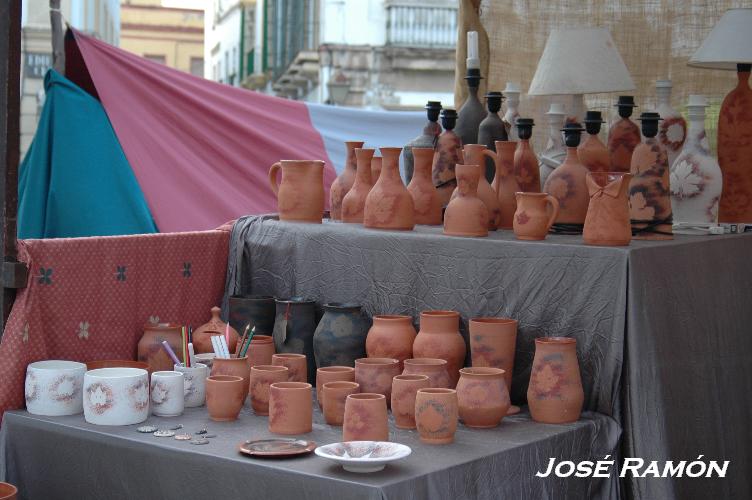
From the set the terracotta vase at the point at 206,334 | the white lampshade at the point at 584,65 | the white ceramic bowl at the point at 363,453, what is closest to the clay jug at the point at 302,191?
the terracotta vase at the point at 206,334

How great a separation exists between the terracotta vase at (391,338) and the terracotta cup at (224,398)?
0.38 meters

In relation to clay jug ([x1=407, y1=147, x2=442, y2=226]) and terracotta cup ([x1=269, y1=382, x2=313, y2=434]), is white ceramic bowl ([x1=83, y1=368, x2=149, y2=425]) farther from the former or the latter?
clay jug ([x1=407, y1=147, x2=442, y2=226])

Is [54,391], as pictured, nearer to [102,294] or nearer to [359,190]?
[102,294]

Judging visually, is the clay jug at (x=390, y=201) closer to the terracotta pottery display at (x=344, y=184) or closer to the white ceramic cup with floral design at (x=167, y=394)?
the terracotta pottery display at (x=344, y=184)

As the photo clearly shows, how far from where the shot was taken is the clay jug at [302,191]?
3.18 m

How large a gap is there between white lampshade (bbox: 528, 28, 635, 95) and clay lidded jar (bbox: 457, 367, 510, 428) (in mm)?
1214

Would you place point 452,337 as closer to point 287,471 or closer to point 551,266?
point 551,266

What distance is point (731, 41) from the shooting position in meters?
3.28

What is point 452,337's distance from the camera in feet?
8.64

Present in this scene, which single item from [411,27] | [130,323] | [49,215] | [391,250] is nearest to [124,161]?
[49,215]

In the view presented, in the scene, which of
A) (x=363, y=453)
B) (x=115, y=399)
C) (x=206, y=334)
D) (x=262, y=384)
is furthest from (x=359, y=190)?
(x=363, y=453)

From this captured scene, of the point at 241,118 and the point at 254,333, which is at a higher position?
the point at 241,118

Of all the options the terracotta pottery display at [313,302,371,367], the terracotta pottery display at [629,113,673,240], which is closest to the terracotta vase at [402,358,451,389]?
the terracotta pottery display at [313,302,371,367]

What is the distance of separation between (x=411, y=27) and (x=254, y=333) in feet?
47.8
